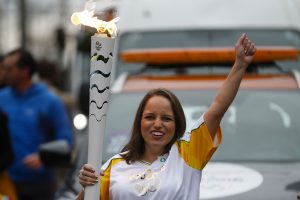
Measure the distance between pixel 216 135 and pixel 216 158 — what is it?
1.69 meters

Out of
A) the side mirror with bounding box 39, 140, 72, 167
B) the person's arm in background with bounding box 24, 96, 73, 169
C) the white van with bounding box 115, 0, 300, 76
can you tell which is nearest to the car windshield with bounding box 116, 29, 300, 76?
the white van with bounding box 115, 0, 300, 76

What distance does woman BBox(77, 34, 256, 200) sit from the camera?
4.09 meters

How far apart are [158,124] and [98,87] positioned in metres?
0.31

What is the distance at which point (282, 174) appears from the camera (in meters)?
5.50

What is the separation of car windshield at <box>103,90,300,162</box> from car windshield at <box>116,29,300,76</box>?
2369mm

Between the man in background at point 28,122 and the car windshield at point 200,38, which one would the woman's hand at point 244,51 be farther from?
the car windshield at point 200,38

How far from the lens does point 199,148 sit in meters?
4.14

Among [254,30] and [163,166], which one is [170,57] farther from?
[163,166]

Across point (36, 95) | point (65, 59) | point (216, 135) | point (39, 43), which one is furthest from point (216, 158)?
point (39, 43)

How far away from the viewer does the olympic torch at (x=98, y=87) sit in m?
4.04

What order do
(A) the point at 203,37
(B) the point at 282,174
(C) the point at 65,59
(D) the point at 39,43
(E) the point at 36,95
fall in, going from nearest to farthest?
1. (B) the point at 282,174
2. (E) the point at 36,95
3. (A) the point at 203,37
4. (C) the point at 65,59
5. (D) the point at 39,43

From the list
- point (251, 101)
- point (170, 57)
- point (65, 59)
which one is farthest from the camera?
point (65, 59)

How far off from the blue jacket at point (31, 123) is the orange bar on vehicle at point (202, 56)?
2.85ft

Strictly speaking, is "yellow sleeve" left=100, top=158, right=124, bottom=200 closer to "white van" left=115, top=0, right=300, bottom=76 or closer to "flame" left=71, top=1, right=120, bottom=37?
"flame" left=71, top=1, right=120, bottom=37
